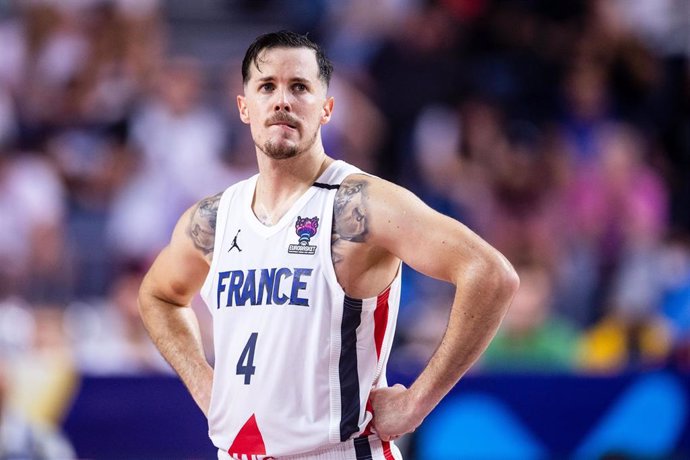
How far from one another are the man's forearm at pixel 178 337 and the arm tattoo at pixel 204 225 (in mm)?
464

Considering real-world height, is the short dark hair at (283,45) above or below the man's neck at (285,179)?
above

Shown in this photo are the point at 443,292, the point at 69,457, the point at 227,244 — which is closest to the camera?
the point at 227,244

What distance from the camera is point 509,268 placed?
4668 mm

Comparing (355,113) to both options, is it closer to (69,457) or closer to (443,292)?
(443,292)

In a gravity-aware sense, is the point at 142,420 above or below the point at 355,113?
below

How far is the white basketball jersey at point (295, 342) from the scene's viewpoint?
488 centimetres

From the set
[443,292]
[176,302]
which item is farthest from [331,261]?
[443,292]

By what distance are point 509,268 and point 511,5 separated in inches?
344

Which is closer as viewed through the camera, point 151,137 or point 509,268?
point 509,268

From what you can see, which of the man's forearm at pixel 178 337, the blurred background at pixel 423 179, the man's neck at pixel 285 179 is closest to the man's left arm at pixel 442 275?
the man's neck at pixel 285 179

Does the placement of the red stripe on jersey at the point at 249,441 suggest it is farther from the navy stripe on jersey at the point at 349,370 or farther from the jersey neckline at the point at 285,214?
the jersey neckline at the point at 285,214

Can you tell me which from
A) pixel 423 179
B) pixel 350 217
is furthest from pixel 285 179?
pixel 423 179

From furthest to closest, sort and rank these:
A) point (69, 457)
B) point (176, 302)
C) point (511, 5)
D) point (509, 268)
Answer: point (511, 5) → point (69, 457) → point (176, 302) → point (509, 268)

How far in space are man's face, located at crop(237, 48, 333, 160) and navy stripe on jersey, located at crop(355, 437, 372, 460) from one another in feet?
4.00
